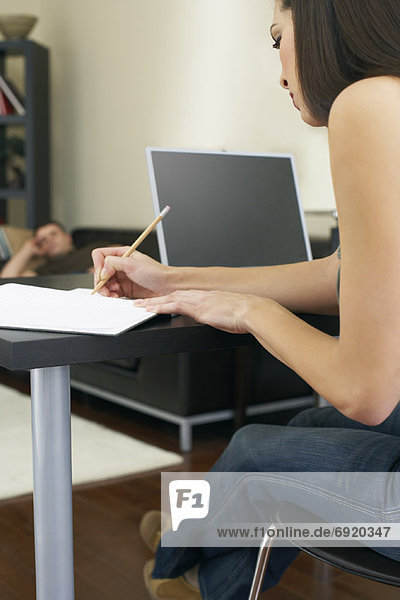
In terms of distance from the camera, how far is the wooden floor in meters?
1.74

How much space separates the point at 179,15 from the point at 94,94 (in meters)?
0.90

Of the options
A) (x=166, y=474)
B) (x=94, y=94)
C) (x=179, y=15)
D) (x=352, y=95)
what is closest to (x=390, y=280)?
(x=352, y=95)

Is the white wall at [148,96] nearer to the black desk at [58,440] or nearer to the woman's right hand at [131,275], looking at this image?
the woman's right hand at [131,275]

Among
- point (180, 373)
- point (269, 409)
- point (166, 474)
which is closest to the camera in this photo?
point (166, 474)

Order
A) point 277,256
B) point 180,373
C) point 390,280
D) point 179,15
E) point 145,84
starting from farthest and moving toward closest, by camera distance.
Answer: point 145,84
point 179,15
point 180,373
point 277,256
point 390,280

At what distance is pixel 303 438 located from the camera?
1.02 meters

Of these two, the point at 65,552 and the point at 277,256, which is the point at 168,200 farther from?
the point at 65,552

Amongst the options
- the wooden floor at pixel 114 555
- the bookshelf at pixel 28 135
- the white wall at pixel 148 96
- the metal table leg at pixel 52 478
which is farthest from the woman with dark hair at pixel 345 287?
the bookshelf at pixel 28 135

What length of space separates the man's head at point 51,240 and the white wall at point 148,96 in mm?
418

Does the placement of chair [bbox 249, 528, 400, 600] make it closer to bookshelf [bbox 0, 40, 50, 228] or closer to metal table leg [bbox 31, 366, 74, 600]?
metal table leg [bbox 31, 366, 74, 600]

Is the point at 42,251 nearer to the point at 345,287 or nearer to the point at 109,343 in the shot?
the point at 109,343

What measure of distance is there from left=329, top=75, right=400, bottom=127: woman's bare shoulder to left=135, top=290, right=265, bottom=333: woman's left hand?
0.87 feet

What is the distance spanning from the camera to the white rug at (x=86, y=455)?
96.6 inches

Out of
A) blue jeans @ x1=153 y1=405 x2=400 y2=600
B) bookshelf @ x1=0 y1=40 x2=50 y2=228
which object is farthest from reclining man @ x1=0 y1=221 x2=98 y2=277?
blue jeans @ x1=153 y1=405 x2=400 y2=600
